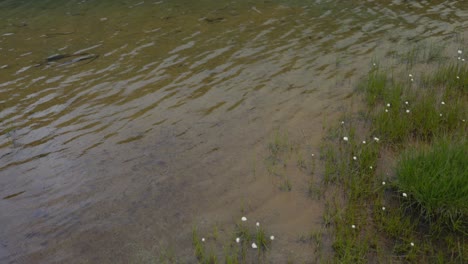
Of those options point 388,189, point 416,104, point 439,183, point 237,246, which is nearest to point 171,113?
point 237,246

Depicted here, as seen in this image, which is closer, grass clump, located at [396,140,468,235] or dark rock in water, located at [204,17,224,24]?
grass clump, located at [396,140,468,235]

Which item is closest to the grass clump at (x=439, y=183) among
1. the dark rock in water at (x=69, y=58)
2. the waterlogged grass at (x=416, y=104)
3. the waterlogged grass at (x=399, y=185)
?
the waterlogged grass at (x=399, y=185)

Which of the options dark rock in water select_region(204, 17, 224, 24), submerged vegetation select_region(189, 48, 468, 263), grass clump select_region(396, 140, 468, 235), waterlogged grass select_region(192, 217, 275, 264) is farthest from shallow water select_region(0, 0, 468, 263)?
grass clump select_region(396, 140, 468, 235)

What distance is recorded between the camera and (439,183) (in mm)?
4711

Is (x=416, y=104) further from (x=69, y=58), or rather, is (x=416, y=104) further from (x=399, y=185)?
(x=69, y=58)

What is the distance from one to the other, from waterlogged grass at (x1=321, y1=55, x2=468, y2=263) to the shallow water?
0.48m

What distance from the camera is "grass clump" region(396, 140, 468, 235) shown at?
4.64 meters

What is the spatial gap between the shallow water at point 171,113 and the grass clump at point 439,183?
1.31m

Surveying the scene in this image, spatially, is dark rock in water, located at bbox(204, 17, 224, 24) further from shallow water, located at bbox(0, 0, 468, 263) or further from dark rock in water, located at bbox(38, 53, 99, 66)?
dark rock in water, located at bbox(38, 53, 99, 66)

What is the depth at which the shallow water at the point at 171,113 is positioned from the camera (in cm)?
545

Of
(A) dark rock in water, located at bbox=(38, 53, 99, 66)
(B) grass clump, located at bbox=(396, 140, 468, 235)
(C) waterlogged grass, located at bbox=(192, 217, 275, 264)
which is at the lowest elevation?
(C) waterlogged grass, located at bbox=(192, 217, 275, 264)

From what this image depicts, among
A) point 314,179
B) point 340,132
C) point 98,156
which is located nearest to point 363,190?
point 314,179

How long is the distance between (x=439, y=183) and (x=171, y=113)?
18.8 feet

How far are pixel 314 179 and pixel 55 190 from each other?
435cm
